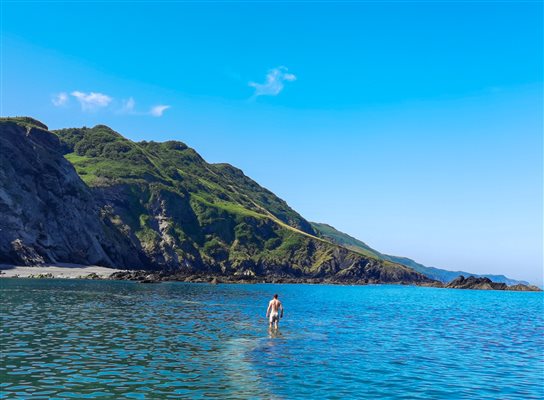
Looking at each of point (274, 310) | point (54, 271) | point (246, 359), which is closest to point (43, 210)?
point (54, 271)

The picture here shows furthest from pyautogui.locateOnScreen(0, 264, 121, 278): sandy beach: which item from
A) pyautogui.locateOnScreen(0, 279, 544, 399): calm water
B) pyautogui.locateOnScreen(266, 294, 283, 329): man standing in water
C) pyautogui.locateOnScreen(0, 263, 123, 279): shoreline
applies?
pyautogui.locateOnScreen(266, 294, 283, 329): man standing in water

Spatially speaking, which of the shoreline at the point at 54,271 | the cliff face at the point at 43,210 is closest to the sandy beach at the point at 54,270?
the shoreline at the point at 54,271

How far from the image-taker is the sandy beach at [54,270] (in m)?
110

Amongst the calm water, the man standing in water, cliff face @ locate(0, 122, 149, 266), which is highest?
cliff face @ locate(0, 122, 149, 266)

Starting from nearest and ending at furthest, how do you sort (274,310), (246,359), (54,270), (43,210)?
(246,359)
(274,310)
(54,270)
(43,210)

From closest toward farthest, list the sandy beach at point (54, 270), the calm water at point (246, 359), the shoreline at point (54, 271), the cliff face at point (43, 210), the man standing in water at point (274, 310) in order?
the calm water at point (246, 359), the man standing in water at point (274, 310), the shoreline at point (54, 271), the sandy beach at point (54, 270), the cliff face at point (43, 210)

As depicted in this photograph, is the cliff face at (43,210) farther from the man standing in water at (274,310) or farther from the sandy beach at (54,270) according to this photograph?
the man standing in water at (274,310)

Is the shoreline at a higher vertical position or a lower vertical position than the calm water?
lower

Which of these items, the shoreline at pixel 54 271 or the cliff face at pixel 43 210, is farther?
the cliff face at pixel 43 210

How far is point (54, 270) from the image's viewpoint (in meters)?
124

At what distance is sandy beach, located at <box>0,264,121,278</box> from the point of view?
11039 cm

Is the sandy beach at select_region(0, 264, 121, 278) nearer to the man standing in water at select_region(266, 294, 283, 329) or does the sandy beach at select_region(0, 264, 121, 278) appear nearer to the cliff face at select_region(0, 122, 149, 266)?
the cliff face at select_region(0, 122, 149, 266)

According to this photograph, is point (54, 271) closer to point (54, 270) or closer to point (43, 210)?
point (54, 270)

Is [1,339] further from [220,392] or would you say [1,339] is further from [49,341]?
[220,392]
